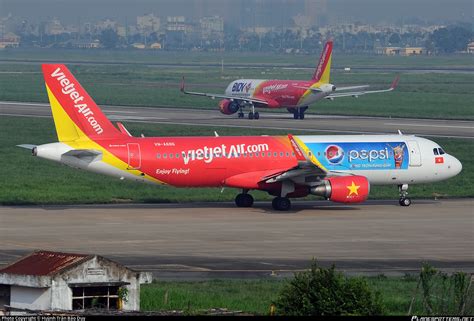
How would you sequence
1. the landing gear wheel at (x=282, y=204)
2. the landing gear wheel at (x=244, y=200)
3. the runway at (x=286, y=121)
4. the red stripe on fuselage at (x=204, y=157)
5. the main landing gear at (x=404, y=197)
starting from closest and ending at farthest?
1. the red stripe on fuselage at (x=204, y=157)
2. the landing gear wheel at (x=282, y=204)
3. the landing gear wheel at (x=244, y=200)
4. the main landing gear at (x=404, y=197)
5. the runway at (x=286, y=121)

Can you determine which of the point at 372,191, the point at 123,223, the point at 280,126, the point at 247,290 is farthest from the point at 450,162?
the point at 280,126

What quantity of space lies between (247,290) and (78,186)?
31.2m

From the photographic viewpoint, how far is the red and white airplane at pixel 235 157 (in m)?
55.0

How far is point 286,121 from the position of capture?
110 m

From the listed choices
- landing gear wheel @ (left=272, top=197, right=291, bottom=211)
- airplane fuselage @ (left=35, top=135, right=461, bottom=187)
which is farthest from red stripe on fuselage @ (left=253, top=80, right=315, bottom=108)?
landing gear wheel @ (left=272, top=197, right=291, bottom=211)

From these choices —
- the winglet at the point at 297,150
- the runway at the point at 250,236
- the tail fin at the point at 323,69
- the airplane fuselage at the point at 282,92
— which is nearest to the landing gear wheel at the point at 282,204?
the runway at the point at 250,236

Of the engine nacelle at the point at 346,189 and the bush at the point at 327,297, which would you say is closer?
the bush at the point at 327,297

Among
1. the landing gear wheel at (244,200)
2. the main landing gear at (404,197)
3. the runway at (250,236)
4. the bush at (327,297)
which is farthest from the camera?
the main landing gear at (404,197)

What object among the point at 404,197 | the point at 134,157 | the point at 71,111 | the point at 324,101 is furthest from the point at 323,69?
the point at 71,111

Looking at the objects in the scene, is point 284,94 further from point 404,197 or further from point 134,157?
point 134,157

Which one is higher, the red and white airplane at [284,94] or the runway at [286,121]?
the red and white airplane at [284,94]

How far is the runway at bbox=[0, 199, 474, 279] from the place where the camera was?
41.3m

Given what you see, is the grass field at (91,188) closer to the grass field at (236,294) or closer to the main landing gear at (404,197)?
the main landing gear at (404,197)

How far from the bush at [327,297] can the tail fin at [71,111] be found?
103 ft
